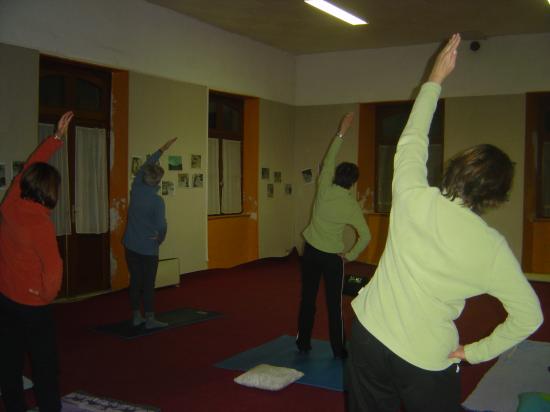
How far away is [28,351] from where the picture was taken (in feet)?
8.66

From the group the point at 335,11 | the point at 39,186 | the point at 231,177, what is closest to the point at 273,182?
the point at 231,177

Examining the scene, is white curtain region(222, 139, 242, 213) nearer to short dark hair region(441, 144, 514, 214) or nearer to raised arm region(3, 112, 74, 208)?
raised arm region(3, 112, 74, 208)

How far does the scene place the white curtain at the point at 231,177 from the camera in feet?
28.0

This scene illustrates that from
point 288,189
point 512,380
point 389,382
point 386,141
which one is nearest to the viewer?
point 389,382

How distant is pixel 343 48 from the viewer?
360 inches

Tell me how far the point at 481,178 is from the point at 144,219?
12.2 ft

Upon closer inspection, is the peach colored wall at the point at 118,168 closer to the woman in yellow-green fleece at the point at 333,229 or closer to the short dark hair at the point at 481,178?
the woman in yellow-green fleece at the point at 333,229

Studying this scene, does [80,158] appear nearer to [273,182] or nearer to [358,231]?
[358,231]

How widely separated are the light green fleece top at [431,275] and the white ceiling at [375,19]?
543cm

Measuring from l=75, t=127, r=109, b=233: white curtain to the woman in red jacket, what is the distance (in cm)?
362

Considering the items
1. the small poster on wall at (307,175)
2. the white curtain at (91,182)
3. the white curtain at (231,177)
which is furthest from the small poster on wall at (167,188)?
the small poster on wall at (307,175)

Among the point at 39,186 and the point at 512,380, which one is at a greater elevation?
the point at 39,186

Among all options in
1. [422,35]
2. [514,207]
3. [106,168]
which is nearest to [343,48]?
[422,35]

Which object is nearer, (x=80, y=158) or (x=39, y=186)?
(x=39, y=186)
